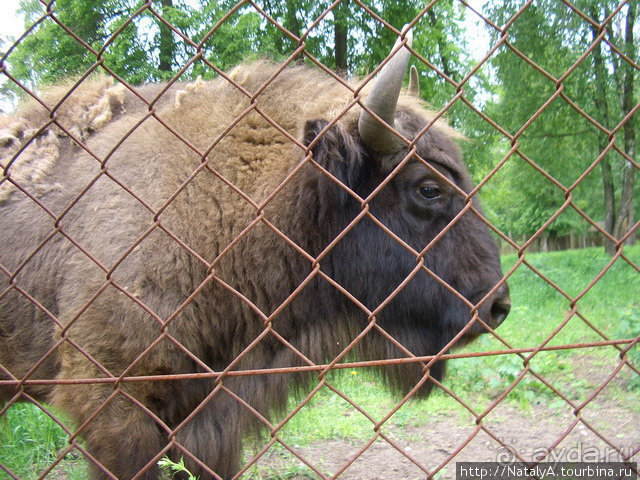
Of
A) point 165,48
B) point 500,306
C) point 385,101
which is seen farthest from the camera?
point 165,48

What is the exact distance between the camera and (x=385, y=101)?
243cm

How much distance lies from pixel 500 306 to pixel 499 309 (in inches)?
1.0

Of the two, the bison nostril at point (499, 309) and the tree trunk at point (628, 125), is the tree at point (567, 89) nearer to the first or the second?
the tree trunk at point (628, 125)

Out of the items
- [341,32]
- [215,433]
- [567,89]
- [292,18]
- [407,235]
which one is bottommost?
[215,433]

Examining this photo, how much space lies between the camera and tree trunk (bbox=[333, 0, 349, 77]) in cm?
802

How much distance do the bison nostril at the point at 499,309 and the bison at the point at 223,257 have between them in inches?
0.4

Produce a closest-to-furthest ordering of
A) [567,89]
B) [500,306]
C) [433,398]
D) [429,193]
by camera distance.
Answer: [500,306], [429,193], [433,398], [567,89]

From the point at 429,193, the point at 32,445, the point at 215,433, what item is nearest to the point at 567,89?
the point at 429,193

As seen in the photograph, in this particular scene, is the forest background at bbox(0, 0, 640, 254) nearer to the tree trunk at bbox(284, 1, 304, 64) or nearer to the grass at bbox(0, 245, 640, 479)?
the tree trunk at bbox(284, 1, 304, 64)

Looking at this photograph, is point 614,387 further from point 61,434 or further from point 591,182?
point 591,182

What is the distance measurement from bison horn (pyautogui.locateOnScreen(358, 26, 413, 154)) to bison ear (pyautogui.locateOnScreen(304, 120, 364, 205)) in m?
0.09

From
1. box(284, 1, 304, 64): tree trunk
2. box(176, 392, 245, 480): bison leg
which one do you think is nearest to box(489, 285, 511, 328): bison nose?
box(176, 392, 245, 480): bison leg

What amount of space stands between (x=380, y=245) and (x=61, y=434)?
9.83 ft

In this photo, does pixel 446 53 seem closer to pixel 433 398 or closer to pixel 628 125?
pixel 628 125
